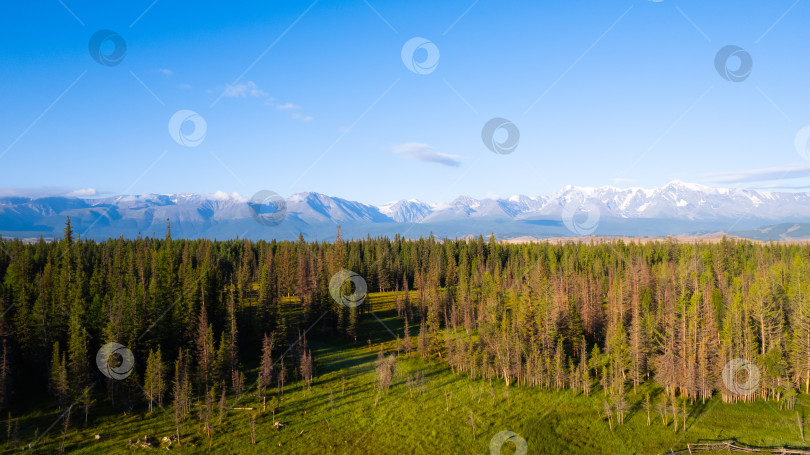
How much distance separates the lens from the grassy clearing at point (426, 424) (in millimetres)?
43969

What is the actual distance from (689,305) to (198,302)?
78.0 meters

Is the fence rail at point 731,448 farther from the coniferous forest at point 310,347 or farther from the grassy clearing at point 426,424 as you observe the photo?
the coniferous forest at point 310,347

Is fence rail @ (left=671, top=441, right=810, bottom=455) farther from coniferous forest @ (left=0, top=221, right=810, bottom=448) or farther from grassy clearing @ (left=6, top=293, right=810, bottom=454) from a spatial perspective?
coniferous forest @ (left=0, top=221, right=810, bottom=448)

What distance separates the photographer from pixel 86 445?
43188 millimetres

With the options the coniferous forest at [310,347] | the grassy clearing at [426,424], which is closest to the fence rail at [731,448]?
the grassy clearing at [426,424]

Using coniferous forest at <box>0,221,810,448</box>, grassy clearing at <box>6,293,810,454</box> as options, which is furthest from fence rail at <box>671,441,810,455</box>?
coniferous forest at <box>0,221,810,448</box>

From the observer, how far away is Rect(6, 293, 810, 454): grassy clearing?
44.0 meters

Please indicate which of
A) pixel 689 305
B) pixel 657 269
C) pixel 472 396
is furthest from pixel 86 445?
pixel 657 269

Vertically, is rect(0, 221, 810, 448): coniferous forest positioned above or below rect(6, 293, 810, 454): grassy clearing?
above

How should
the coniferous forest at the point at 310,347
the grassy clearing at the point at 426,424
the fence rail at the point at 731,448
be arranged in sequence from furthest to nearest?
the coniferous forest at the point at 310,347 < the grassy clearing at the point at 426,424 < the fence rail at the point at 731,448

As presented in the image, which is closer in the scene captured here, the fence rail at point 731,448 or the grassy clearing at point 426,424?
the fence rail at point 731,448

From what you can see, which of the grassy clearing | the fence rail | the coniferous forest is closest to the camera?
the fence rail

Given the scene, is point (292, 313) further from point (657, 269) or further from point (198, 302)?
point (657, 269)

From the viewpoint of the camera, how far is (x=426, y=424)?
164 ft
